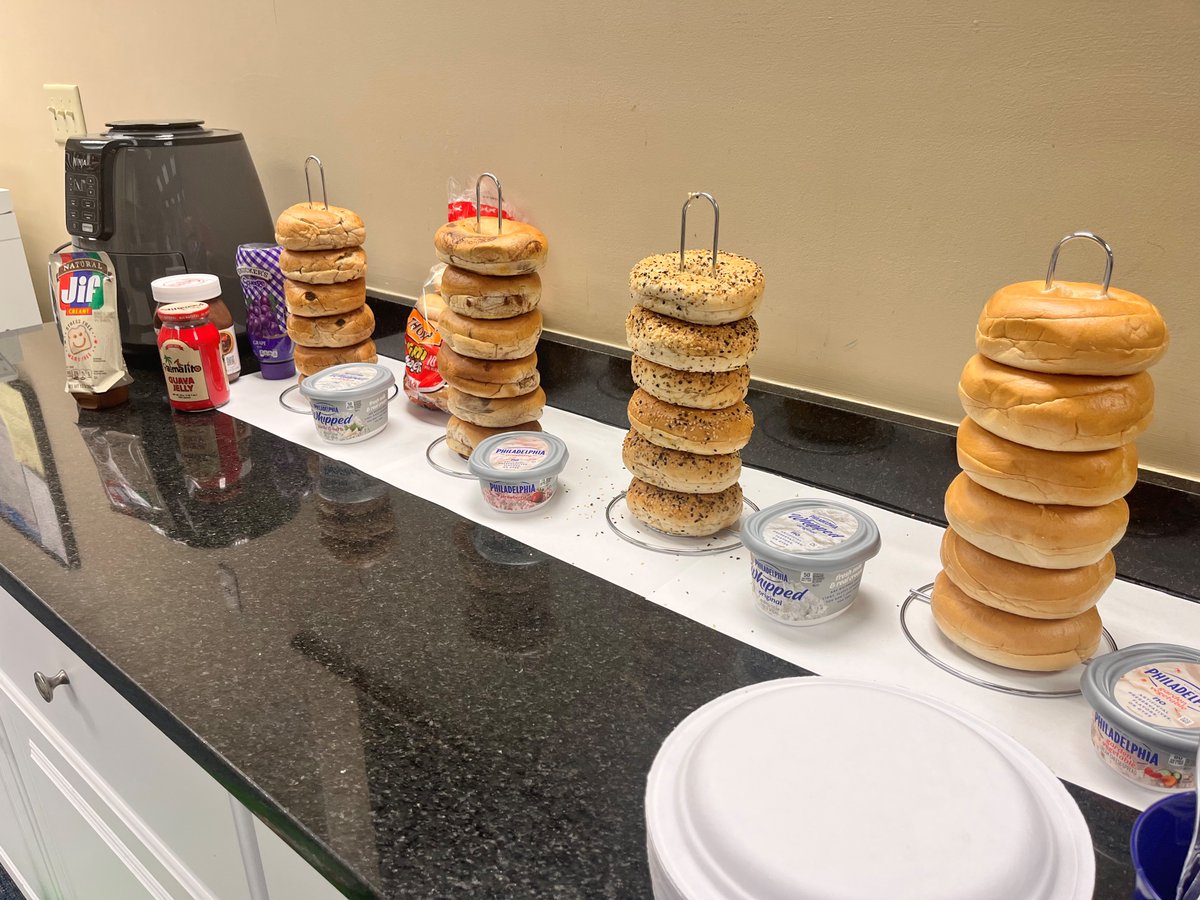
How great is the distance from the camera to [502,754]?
566 millimetres

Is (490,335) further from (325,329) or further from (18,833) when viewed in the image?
(18,833)

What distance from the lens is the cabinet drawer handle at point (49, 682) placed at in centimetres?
78

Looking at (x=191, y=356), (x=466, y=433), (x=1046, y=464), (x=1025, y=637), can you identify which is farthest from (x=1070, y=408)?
(x=191, y=356)

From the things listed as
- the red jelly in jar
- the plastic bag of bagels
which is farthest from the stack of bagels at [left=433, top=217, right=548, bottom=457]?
the red jelly in jar

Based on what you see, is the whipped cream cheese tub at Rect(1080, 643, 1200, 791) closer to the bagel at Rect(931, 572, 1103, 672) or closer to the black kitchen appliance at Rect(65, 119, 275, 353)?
the bagel at Rect(931, 572, 1103, 672)

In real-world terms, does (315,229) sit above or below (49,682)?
above

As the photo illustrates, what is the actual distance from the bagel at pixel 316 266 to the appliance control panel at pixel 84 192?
334 millimetres

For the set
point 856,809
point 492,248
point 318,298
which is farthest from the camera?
point 318,298

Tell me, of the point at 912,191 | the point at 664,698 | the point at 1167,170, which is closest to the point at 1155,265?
the point at 1167,170

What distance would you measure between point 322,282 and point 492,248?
0.33m

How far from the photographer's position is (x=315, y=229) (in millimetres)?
1056

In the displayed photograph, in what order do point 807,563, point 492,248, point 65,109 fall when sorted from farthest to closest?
point 65,109 → point 492,248 → point 807,563

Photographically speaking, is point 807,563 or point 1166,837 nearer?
point 1166,837

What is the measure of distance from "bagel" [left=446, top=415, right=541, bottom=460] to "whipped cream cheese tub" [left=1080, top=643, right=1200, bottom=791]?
62cm
